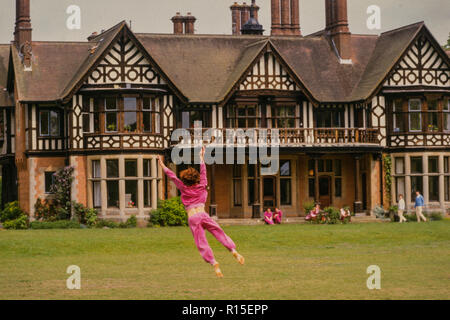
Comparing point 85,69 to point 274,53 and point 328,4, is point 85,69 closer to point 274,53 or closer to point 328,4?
point 274,53

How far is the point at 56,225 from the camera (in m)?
39.0

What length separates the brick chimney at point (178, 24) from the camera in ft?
165

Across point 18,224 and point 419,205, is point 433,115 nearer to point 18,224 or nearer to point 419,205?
point 419,205

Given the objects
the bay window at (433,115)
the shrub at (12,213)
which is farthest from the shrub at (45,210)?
the bay window at (433,115)

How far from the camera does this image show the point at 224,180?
145 feet

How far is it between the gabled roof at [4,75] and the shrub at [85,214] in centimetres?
699

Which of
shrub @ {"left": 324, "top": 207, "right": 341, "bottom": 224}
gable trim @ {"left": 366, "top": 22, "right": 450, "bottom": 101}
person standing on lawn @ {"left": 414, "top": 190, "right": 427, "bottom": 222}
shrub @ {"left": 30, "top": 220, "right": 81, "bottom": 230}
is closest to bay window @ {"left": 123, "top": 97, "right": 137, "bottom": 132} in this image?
shrub @ {"left": 30, "top": 220, "right": 81, "bottom": 230}

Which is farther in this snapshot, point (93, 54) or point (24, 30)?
point (24, 30)

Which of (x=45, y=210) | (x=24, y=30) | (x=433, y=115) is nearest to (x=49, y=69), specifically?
(x=24, y=30)

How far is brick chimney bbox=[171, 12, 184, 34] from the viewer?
50.3 m

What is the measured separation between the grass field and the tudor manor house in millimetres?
5804

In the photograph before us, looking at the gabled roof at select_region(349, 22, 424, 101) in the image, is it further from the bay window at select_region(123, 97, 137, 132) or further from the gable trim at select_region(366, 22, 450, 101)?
the bay window at select_region(123, 97, 137, 132)

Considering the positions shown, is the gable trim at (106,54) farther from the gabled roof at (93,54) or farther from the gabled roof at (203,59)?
the gabled roof at (203,59)

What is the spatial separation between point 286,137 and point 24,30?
13.1m
